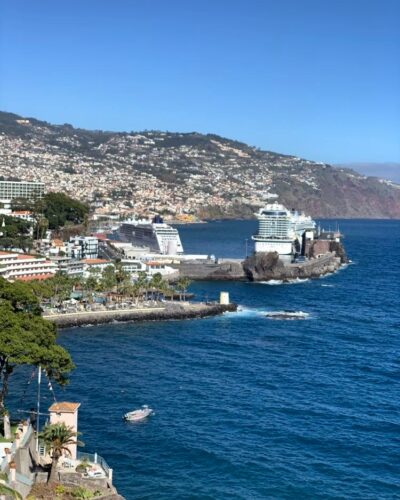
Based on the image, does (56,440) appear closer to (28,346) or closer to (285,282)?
(28,346)

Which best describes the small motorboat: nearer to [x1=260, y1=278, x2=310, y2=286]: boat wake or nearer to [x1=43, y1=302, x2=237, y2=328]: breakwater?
[x1=43, y1=302, x2=237, y2=328]: breakwater

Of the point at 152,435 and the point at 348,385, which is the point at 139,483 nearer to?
the point at 152,435

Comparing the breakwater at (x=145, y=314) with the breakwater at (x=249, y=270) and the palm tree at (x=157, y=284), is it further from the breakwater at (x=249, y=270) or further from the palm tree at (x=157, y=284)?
the breakwater at (x=249, y=270)

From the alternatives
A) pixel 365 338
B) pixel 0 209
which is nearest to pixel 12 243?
pixel 0 209

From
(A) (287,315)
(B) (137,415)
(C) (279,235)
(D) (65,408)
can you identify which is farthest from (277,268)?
(D) (65,408)

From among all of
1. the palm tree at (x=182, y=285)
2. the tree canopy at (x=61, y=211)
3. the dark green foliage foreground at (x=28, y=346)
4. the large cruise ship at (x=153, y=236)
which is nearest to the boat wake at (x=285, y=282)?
the palm tree at (x=182, y=285)

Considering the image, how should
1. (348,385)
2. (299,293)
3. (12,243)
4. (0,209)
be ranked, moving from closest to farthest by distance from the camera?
(348,385)
(299,293)
(12,243)
(0,209)
